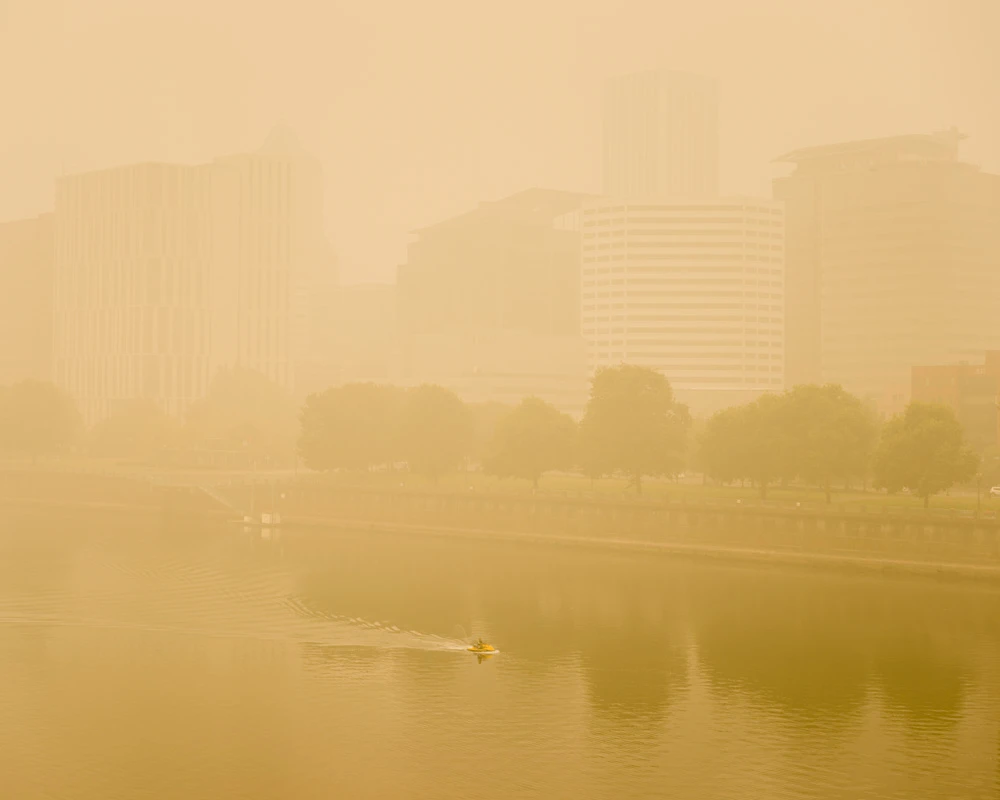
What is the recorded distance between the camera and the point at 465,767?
5269 cm

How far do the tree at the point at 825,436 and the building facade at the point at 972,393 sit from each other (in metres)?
65.0

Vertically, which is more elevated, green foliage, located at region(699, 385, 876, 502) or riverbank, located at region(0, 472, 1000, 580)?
green foliage, located at region(699, 385, 876, 502)

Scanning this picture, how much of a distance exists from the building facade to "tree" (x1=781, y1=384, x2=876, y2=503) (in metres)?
65.0

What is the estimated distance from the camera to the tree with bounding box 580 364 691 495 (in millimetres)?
124000

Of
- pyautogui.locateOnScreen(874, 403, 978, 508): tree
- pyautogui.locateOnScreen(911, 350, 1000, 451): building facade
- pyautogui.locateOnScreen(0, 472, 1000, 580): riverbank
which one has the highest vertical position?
pyautogui.locateOnScreen(911, 350, 1000, 451): building facade

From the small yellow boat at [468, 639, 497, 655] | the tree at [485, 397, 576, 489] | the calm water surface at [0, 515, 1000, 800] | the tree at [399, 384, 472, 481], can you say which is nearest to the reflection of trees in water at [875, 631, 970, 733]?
the calm water surface at [0, 515, 1000, 800]

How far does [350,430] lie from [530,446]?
28654mm

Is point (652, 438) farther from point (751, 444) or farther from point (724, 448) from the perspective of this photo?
point (751, 444)

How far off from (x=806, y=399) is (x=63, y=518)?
9072 cm

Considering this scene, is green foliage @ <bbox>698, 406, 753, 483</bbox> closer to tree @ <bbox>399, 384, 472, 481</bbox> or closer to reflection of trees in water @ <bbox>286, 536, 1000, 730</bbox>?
reflection of trees in water @ <bbox>286, 536, 1000, 730</bbox>

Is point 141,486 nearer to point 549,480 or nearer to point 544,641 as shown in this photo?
point 549,480

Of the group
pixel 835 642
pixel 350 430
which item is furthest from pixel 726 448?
pixel 350 430

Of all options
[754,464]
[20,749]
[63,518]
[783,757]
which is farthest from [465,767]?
[63,518]

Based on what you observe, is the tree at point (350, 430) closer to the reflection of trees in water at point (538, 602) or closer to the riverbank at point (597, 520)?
the riverbank at point (597, 520)
